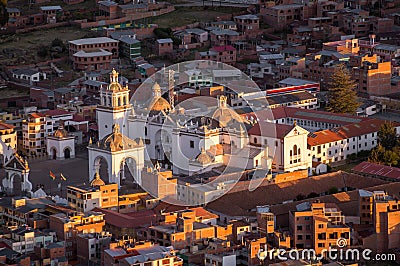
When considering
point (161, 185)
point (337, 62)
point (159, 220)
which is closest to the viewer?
point (159, 220)

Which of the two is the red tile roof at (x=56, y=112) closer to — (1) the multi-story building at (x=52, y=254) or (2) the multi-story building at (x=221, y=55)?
(2) the multi-story building at (x=221, y=55)

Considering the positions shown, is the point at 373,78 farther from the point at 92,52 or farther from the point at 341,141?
the point at 92,52

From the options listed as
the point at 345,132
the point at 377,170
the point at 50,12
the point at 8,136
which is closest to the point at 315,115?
the point at 345,132

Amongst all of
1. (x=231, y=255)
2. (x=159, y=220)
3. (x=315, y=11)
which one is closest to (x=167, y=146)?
(x=159, y=220)

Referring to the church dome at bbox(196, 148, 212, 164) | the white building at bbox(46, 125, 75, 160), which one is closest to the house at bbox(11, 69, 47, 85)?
the white building at bbox(46, 125, 75, 160)

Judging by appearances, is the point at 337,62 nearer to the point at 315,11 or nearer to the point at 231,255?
the point at 315,11

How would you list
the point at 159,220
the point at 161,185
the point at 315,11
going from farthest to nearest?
the point at 315,11 → the point at 161,185 → the point at 159,220
